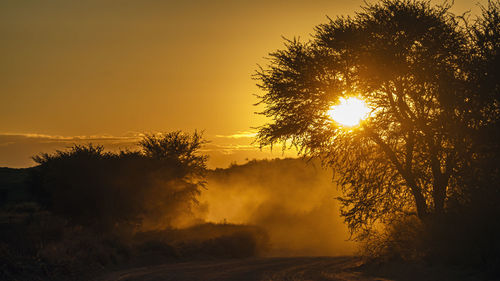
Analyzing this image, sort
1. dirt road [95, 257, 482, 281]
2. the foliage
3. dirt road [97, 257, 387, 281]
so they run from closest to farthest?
dirt road [95, 257, 482, 281], dirt road [97, 257, 387, 281], the foliage

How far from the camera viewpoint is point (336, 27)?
23.5 metres

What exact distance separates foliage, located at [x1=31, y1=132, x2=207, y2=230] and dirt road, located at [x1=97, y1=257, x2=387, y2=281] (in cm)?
1478

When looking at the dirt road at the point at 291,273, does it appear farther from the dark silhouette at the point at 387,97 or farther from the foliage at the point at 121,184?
the foliage at the point at 121,184

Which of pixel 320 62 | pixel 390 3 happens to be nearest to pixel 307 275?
pixel 320 62

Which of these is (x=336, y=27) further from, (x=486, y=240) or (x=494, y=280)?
(x=494, y=280)

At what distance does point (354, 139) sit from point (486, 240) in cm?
673

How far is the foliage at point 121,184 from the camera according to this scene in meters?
39.5

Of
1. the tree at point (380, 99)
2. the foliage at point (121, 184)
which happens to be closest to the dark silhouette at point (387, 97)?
the tree at point (380, 99)

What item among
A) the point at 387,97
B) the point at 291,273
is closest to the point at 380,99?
the point at 387,97

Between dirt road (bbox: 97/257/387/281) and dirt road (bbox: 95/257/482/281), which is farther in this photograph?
dirt road (bbox: 97/257/387/281)

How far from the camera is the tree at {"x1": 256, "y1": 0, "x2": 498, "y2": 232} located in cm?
2166

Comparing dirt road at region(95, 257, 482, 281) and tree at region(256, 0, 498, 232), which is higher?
tree at region(256, 0, 498, 232)

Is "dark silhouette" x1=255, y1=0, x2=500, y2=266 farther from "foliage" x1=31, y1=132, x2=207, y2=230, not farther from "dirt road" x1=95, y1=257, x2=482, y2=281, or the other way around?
"foliage" x1=31, y1=132, x2=207, y2=230

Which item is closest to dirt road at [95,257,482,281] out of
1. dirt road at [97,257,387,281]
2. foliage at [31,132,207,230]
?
dirt road at [97,257,387,281]
